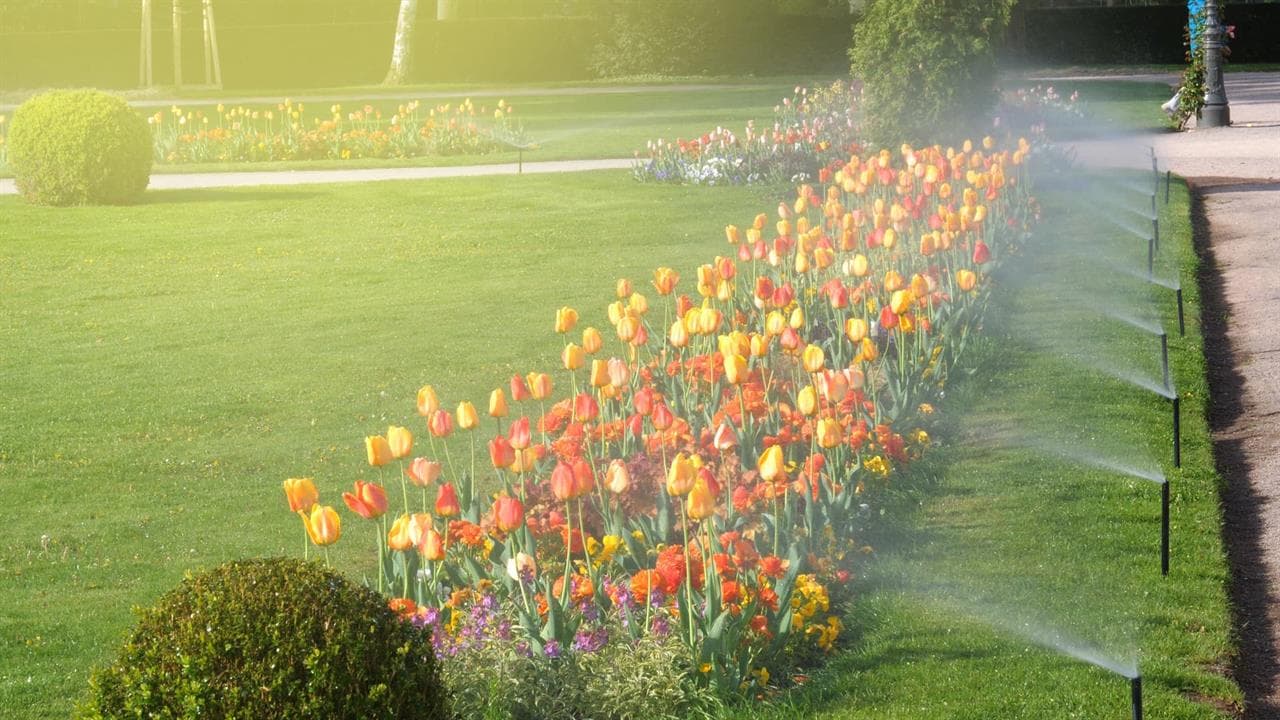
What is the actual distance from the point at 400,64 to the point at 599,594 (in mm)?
36723

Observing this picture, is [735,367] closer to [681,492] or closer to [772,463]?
[772,463]

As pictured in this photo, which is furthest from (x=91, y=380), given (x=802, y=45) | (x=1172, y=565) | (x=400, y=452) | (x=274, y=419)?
(x=802, y=45)

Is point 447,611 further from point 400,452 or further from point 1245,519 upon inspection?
point 1245,519

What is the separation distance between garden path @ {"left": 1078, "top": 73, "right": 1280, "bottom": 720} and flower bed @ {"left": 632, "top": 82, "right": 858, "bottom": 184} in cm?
320

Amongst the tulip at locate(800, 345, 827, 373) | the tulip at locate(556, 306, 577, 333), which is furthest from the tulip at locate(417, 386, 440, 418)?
the tulip at locate(800, 345, 827, 373)

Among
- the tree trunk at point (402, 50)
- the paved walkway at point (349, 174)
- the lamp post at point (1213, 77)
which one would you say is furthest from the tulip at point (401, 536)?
the tree trunk at point (402, 50)

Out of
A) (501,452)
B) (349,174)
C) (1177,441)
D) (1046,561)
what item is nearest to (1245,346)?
(1177,441)

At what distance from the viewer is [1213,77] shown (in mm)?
23625

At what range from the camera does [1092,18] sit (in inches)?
1647

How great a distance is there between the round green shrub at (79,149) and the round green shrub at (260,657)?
1566 cm

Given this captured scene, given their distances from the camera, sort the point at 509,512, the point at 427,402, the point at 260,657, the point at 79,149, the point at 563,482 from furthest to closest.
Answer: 1. the point at 79,149
2. the point at 427,402
3. the point at 563,482
4. the point at 509,512
5. the point at 260,657

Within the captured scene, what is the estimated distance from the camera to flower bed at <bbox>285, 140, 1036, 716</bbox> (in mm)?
4746

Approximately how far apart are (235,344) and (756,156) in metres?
9.17

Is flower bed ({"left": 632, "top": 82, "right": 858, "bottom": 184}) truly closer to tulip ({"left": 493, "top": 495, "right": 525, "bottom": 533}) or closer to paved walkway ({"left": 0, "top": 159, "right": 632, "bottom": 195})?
paved walkway ({"left": 0, "top": 159, "right": 632, "bottom": 195})
